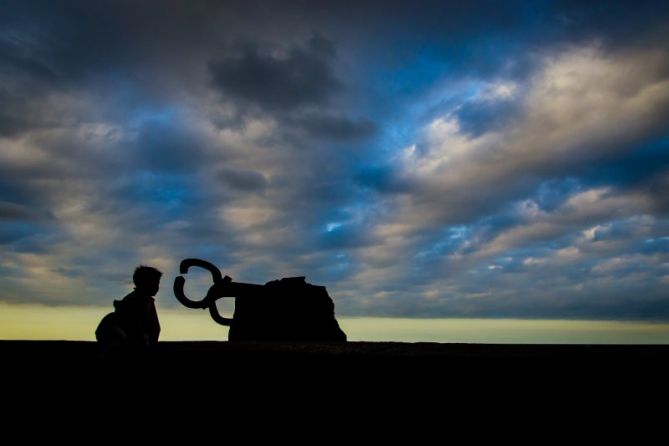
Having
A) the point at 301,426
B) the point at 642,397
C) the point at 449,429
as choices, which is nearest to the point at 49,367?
the point at 301,426

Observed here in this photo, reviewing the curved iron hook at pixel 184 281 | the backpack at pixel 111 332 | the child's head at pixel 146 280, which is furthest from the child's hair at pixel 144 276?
the curved iron hook at pixel 184 281

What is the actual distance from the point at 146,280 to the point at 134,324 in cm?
46

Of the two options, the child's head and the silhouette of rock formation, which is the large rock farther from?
the child's head

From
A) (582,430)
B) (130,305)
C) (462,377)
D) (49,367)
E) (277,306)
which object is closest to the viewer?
(582,430)

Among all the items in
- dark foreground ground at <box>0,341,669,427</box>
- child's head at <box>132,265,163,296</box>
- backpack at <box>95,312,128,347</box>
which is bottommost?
dark foreground ground at <box>0,341,669,427</box>

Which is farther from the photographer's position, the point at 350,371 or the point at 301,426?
the point at 350,371

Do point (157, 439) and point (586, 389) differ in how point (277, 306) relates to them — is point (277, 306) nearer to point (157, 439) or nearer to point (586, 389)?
point (157, 439)

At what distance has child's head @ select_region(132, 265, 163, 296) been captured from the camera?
541 cm

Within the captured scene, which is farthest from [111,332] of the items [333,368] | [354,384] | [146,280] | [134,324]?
[354,384]

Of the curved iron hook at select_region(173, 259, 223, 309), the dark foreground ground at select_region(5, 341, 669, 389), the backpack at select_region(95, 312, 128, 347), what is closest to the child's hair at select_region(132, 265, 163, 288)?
the backpack at select_region(95, 312, 128, 347)

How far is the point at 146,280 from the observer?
5.43m

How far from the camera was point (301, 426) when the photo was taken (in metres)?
4.60

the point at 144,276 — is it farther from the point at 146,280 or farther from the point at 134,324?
the point at 134,324

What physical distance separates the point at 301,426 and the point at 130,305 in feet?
6.91
